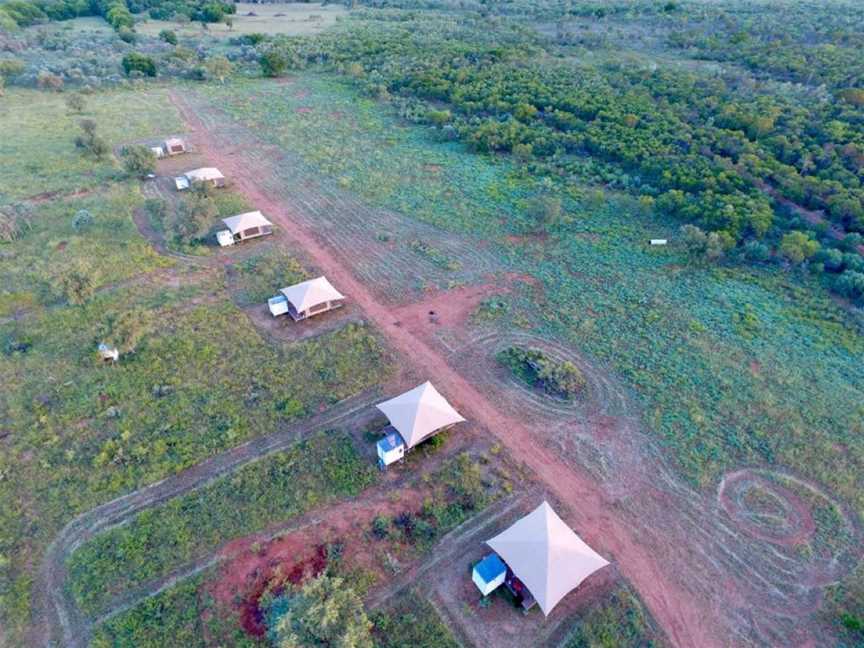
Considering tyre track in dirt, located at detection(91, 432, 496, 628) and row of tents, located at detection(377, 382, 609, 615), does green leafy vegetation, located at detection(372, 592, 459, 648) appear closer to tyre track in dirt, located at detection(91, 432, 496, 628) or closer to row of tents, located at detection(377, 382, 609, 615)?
tyre track in dirt, located at detection(91, 432, 496, 628)

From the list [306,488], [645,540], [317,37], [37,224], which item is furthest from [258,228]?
[317,37]

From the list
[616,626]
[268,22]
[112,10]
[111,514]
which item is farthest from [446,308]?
[112,10]

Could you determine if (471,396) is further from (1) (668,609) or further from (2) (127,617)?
(2) (127,617)

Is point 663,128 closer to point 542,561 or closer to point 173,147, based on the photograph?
point 173,147

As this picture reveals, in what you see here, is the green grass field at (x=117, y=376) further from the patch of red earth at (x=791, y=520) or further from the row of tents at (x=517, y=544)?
the patch of red earth at (x=791, y=520)

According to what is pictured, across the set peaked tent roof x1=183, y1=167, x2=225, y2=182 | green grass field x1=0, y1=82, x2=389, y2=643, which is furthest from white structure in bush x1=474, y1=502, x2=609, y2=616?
peaked tent roof x1=183, y1=167, x2=225, y2=182

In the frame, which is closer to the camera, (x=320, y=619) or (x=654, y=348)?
(x=320, y=619)
